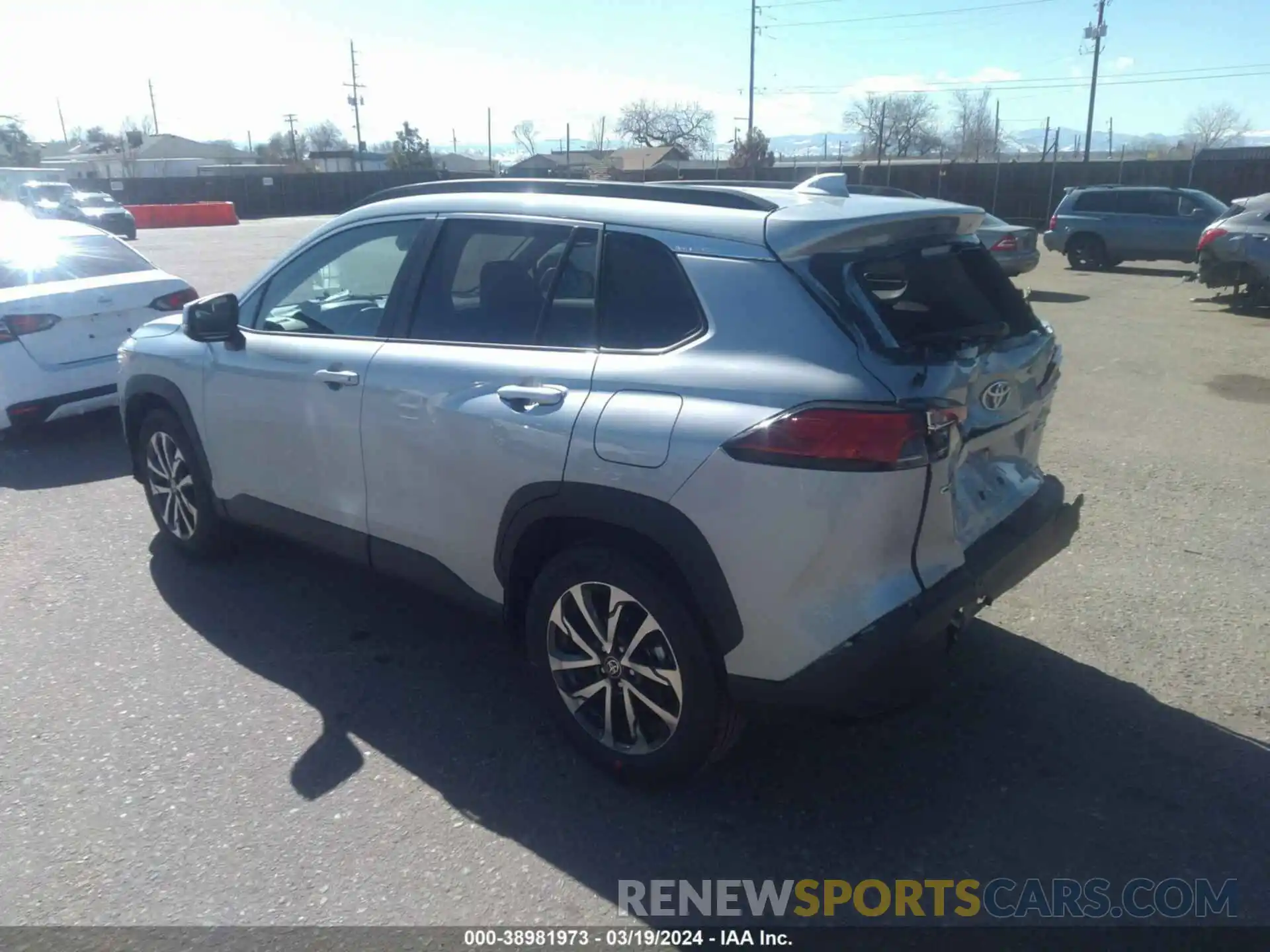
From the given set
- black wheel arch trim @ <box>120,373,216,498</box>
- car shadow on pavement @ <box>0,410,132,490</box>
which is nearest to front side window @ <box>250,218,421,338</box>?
black wheel arch trim @ <box>120,373,216,498</box>

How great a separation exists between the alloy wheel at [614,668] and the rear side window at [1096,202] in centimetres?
2046

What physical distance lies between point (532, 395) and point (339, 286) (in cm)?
175

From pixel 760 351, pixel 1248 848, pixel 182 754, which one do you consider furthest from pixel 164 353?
pixel 1248 848

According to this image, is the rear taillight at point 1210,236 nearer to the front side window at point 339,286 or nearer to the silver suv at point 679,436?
the silver suv at point 679,436

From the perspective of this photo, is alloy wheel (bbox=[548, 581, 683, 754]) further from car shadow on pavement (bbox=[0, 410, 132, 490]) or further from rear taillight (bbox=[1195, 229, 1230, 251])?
rear taillight (bbox=[1195, 229, 1230, 251])

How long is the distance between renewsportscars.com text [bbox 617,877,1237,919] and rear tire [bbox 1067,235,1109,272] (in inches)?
790

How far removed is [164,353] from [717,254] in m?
3.14

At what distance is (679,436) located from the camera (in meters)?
2.99

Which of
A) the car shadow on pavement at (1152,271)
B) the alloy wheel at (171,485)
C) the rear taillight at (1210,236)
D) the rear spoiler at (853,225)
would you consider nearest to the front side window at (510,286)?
the rear spoiler at (853,225)

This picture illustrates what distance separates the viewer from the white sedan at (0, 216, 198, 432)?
7160 millimetres

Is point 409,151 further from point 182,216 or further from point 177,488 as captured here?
point 177,488

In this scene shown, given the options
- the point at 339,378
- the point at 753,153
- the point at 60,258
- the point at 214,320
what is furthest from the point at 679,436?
the point at 753,153

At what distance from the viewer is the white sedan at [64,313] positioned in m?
7.16

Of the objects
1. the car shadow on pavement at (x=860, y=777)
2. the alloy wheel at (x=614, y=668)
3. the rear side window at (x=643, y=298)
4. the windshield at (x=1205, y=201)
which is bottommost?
the car shadow on pavement at (x=860, y=777)
